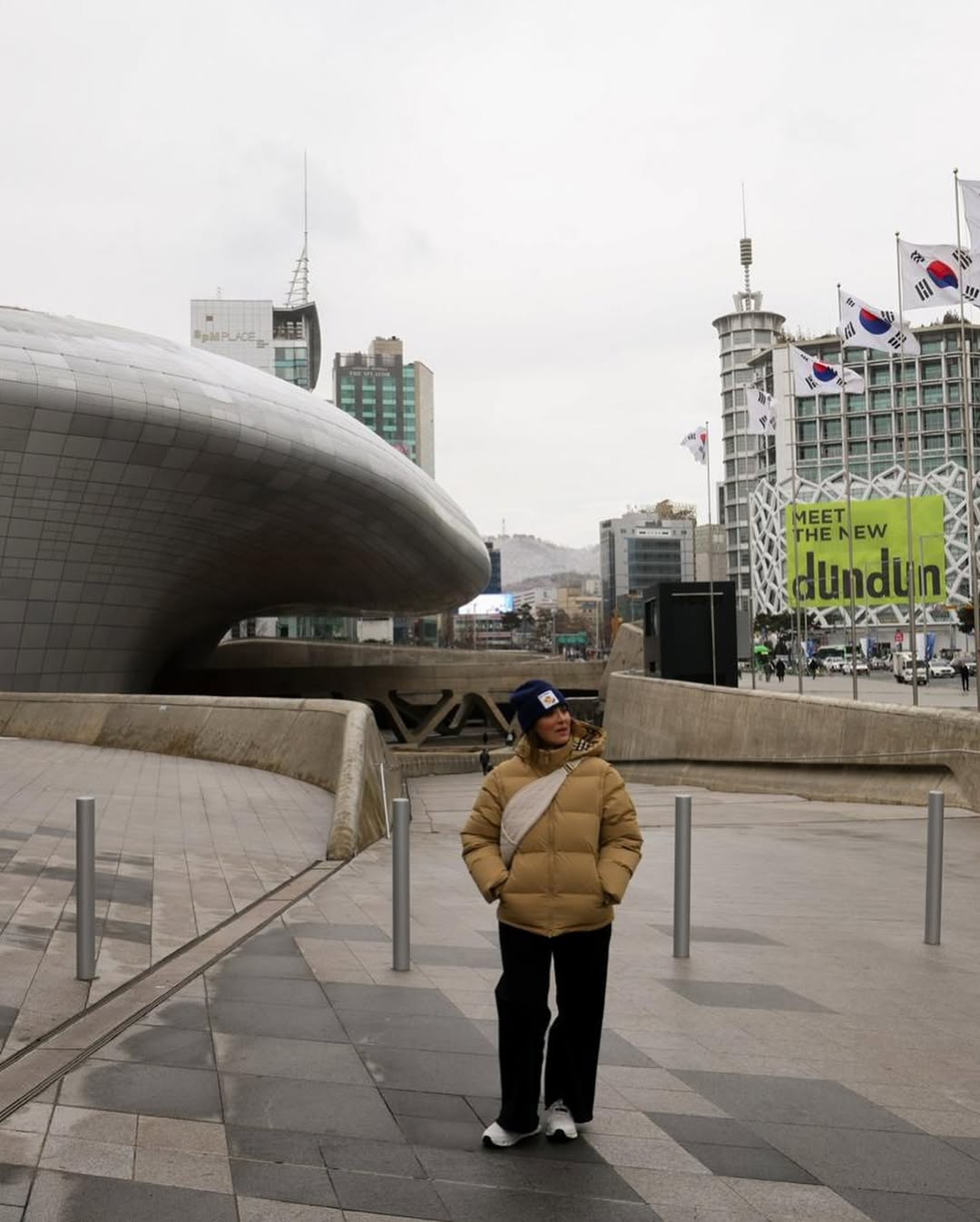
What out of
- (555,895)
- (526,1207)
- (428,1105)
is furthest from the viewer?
(428,1105)

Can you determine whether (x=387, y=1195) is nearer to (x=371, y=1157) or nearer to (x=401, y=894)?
(x=371, y=1157)

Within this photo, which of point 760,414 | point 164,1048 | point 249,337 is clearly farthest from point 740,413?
point 164,1048

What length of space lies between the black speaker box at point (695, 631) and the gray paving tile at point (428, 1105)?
26.8 metres

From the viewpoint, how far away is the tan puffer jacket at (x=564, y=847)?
3924mm

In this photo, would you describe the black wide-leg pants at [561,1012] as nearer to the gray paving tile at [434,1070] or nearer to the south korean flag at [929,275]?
the gray paving tile at [434,1070]

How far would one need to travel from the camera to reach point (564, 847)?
13.0 feet

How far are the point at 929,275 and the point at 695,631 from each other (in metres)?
12.1

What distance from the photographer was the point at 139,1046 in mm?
4777

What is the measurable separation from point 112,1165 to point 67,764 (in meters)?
13.6

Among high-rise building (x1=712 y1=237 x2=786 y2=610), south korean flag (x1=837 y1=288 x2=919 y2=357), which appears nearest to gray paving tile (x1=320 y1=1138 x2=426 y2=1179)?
south korean flag (x1=837 y1=288 x2=919 y2=357)

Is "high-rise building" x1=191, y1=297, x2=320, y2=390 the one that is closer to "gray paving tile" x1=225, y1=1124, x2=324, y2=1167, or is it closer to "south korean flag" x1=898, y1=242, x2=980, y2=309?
"south korean flag" x1=898, y1=242, x2=980, y2=309

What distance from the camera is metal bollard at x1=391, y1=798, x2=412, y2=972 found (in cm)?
607

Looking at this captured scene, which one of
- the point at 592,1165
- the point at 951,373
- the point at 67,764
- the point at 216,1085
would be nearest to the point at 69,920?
the point at 216,1085

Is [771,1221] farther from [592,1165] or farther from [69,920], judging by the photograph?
[69,920]
